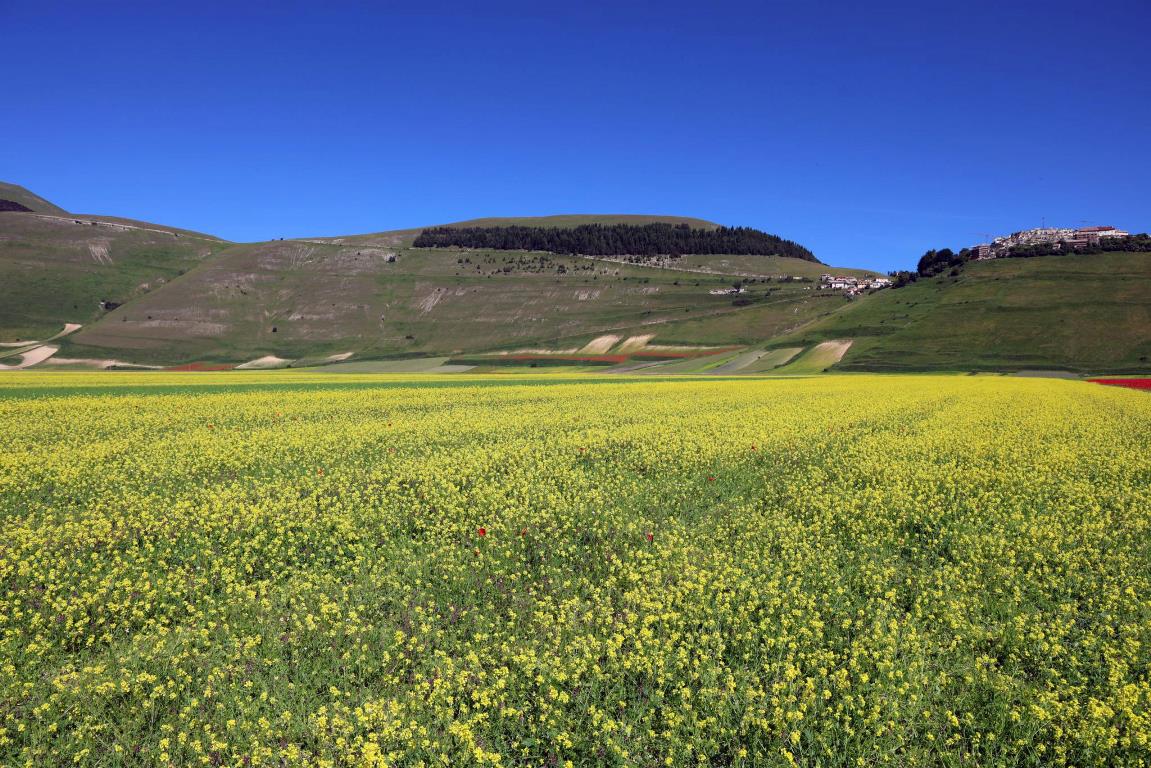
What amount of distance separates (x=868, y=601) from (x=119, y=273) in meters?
226

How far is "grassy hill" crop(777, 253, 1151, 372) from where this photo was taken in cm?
8588

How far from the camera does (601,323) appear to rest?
141375 mm

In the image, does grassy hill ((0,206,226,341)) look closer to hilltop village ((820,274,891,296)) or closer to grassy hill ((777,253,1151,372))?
grassy hill ((777,253,1151,372))

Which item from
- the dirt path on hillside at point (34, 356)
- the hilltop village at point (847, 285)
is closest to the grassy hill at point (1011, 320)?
the hilltop village at point (847, 285)

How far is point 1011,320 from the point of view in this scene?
99.1 metres

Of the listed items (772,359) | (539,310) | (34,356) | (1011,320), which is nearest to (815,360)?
(772,359)

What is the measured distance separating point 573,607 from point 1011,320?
11679 cm

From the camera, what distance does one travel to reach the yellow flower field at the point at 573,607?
5766mm

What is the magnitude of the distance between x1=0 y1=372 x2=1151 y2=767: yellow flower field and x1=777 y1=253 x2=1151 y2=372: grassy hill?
259 feet

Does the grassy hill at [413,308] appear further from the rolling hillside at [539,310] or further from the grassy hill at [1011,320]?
the grassy hill at [1011,320]

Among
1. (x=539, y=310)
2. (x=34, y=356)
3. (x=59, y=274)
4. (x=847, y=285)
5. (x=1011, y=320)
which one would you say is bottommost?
(x=34, y=356)

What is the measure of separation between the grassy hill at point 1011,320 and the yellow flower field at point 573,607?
78.8m

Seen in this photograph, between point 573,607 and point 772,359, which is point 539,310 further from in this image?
point 573,607

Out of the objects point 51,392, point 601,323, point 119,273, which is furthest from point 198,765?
point 119,273
